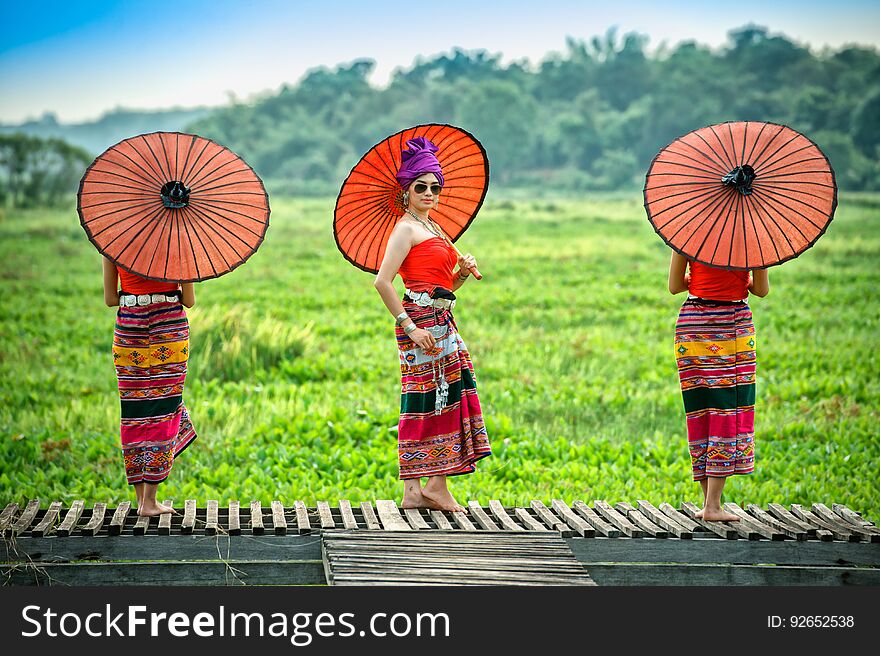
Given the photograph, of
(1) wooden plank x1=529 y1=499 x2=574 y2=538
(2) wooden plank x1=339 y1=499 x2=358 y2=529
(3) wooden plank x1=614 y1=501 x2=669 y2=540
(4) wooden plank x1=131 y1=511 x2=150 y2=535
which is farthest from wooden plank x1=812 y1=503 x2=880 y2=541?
(4) wooden plank x1=131 y1=511 x2=150 y2=535

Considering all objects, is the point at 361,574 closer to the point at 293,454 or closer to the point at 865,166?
the point at 293,454

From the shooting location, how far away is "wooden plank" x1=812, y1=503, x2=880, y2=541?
622 cm

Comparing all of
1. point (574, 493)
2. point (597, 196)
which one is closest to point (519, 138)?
point (597, 196)

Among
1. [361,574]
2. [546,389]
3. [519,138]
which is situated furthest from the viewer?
[519,138]

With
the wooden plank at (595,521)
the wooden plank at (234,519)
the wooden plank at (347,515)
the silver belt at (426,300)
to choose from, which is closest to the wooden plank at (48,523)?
the wooden plank at (234,519)

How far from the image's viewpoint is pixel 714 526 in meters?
6.25

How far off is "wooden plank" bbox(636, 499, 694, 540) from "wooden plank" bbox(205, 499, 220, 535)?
7.77 feet

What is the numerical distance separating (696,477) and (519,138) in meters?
34.2

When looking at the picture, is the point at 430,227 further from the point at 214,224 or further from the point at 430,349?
the point at 214,224

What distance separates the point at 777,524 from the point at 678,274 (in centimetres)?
148

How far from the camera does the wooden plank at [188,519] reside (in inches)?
236

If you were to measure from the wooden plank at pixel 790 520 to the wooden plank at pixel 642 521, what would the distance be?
79 cm

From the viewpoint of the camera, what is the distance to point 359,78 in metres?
46.6

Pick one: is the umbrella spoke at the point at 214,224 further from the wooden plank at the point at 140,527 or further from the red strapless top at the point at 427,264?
the wooden plank at the point at 140,527
